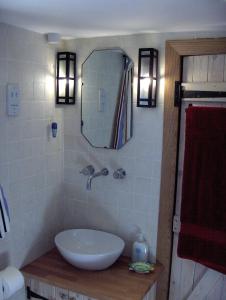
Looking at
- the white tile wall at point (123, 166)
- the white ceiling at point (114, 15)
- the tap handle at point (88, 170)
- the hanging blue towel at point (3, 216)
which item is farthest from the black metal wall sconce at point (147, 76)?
the hanging blue towel at point (3, 216)

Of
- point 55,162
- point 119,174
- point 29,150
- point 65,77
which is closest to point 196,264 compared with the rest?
point 119,174

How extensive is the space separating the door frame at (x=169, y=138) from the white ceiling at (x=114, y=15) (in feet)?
0.32

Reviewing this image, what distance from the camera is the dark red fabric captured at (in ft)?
6.54

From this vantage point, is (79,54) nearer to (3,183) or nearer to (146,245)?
(3,183)

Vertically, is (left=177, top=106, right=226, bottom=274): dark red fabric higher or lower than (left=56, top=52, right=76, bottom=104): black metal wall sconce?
lower

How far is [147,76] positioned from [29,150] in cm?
89

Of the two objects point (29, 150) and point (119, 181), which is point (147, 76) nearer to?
point (119, 181)

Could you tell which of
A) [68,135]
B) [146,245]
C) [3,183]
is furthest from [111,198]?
[3,183]

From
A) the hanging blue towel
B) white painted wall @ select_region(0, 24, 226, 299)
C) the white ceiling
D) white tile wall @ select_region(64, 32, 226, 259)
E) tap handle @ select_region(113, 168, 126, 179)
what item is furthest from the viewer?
tap handle @ select_region(113, 168, 126, 179)

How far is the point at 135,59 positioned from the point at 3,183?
1.12 m

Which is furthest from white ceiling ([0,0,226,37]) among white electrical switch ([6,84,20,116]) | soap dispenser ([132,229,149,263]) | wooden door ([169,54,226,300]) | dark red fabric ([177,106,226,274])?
soap dispenser ([132,229,149,263])

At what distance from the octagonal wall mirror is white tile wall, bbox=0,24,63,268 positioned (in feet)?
0.77

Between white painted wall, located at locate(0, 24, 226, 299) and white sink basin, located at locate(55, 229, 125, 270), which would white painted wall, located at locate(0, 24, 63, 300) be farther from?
white sink basin, located at locate(55, 229, 125, 270)

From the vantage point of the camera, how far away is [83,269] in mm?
2223
